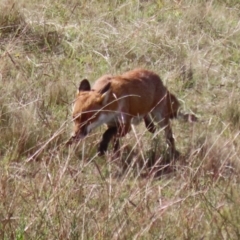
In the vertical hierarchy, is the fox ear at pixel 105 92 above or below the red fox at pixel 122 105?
above

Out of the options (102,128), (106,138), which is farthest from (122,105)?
(102,128)

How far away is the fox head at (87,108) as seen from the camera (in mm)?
7340

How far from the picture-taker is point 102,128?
327 inches

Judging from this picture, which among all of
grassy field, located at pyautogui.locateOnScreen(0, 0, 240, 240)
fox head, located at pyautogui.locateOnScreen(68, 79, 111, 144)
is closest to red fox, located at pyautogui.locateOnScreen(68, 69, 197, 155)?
fox head, located at pyautogui.locateOnScreen(68, 79, 111, 144)

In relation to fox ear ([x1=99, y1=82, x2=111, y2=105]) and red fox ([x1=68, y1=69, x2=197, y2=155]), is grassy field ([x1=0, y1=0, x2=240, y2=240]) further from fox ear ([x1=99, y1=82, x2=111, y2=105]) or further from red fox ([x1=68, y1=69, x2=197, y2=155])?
fox ear ([x1=99, y1=82, x2=111, y2=105])

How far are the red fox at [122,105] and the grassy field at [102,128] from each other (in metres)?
0.15

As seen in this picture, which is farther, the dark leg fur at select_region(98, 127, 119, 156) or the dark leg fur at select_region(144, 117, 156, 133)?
the dark leg fur at select_region(144, 117, 156, 133)

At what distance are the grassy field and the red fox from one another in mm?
152

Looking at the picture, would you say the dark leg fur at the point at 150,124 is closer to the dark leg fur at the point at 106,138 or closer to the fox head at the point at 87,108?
the dark leg fur at the point at 106,138

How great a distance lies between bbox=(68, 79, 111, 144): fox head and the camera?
7.34 metres

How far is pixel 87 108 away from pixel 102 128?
0.78m

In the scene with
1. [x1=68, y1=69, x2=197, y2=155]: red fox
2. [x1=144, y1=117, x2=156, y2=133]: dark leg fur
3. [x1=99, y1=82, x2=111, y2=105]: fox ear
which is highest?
[x1=99, y1=82, x2=111, y2=105]: fox ear

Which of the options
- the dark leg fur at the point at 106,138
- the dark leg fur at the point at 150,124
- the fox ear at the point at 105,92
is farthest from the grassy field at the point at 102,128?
the fox ear at the point at 105,92

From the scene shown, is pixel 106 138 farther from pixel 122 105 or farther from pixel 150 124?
pixel 150 124
